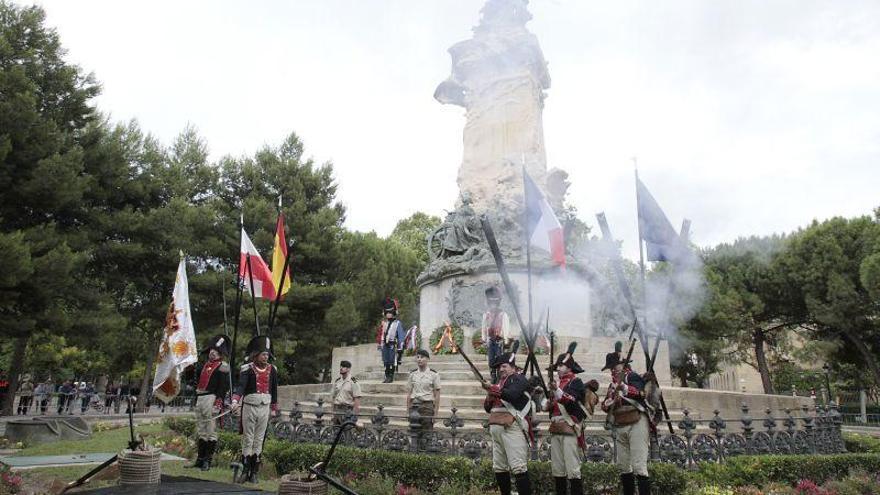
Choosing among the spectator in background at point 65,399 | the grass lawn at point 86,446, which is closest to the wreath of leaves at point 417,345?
the grass lawn at point 86,446

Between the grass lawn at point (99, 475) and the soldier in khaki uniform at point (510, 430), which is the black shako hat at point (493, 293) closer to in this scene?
the grass lawn at point (99, 475)

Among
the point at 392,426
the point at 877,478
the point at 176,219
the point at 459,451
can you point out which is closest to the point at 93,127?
the point at 176,219

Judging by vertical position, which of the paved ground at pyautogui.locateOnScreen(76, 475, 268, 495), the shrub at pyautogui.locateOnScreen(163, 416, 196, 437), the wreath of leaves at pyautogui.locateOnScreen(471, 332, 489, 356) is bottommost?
the shrub at pyautogui.locateOnScreen(163, 416, 196, 437)

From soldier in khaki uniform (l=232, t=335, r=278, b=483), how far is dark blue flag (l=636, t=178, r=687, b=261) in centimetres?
640

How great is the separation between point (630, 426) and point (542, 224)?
454 centimetres

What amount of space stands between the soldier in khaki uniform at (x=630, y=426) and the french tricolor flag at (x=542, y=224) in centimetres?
326

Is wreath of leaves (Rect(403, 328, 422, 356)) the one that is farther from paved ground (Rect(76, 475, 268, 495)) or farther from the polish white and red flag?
paved ground (Rect(76, 475, 268, 495))

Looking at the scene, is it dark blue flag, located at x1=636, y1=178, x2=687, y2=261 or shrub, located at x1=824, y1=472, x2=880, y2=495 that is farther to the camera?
dark blue flag, located at x1=636, y1=178, x2=687, y2=261

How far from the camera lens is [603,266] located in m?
23.4

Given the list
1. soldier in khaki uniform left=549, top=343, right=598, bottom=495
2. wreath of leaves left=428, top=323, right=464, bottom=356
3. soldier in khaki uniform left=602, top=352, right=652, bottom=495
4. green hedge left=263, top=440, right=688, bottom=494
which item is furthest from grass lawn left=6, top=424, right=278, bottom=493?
wreath of leaves left=428, top=323, right=464, bottom=356

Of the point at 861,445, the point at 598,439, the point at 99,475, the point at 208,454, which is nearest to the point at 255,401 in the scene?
the point at 208,454

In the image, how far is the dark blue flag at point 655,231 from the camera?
395 inches

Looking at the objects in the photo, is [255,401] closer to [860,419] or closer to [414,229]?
[860,419]

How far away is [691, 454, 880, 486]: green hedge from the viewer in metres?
9.15
